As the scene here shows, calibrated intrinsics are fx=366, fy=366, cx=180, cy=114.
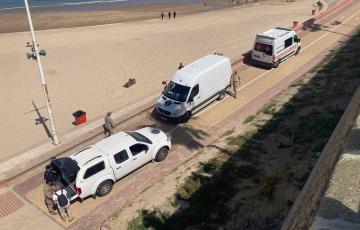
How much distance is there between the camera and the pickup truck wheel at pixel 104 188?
15180mm

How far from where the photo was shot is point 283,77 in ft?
84.5

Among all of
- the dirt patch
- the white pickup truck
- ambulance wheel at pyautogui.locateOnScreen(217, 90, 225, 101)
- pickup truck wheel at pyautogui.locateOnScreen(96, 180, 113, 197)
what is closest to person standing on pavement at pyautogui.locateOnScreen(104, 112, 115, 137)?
the white pickup truck

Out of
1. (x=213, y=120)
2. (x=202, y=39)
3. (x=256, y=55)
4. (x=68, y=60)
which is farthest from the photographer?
(x=202, y=39)

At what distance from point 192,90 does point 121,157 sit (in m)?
6.56

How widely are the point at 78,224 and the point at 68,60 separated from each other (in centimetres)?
2178

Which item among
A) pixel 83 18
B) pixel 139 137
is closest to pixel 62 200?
pixel 139 137

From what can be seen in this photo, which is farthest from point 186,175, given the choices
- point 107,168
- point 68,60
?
point 68,60

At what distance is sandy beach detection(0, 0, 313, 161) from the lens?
22859 mm

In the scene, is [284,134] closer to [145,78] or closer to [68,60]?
[145,78]

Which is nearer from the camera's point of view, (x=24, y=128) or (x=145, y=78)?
(x=24, y=128)

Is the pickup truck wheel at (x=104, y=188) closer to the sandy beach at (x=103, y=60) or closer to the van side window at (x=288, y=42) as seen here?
the sandy beach at (x=103, y=60)

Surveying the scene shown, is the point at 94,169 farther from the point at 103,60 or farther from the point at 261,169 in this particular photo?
the point at 103,60

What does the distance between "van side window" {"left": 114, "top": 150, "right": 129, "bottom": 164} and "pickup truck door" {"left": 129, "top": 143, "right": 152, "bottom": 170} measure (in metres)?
0.35

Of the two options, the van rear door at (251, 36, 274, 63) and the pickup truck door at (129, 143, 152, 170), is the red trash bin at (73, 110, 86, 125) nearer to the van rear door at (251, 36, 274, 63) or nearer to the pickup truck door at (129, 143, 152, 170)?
the pickup truck door at (129, 143, 152, 170)
